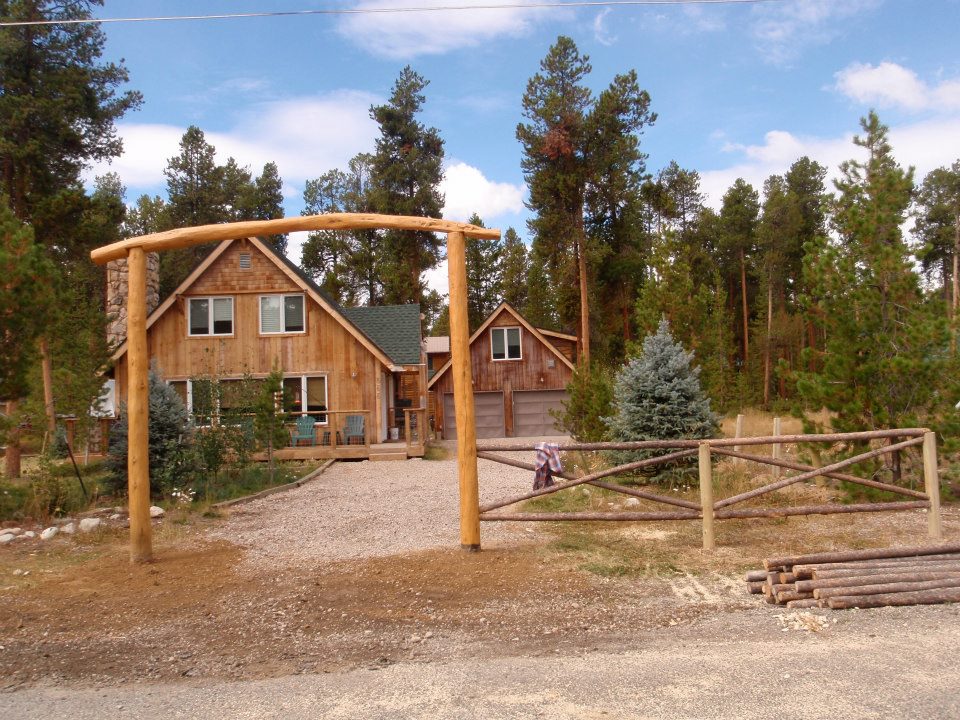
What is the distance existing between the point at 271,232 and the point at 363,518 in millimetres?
4746

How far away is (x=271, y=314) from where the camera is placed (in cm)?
2147

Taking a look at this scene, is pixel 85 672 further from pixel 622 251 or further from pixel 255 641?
pixel 622 251

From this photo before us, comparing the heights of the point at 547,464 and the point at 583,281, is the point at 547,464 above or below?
below

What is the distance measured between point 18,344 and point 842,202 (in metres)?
11.9

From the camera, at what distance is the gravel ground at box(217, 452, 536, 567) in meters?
8.51

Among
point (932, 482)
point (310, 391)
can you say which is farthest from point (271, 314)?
point (932, 482)

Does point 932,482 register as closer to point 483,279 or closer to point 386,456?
point 386,456

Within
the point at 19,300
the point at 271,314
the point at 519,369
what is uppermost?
the point at 271,314

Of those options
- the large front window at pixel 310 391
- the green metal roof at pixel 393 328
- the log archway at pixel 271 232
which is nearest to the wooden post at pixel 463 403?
the log archway at pixel 271 232

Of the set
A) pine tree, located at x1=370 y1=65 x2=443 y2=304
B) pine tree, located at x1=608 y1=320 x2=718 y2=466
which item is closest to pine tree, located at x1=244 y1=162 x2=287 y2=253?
pine tree, located at x1=370 y1=65 x2=443 y2=304

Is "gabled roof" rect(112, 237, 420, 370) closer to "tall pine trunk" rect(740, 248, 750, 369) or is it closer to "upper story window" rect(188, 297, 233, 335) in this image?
"upper story window" rect(188, 297, 233, 335)

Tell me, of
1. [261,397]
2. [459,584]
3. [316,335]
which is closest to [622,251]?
[316,335]

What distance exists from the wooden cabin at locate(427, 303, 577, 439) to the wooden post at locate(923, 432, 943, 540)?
76.4ft

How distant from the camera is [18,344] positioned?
10.4 meters
